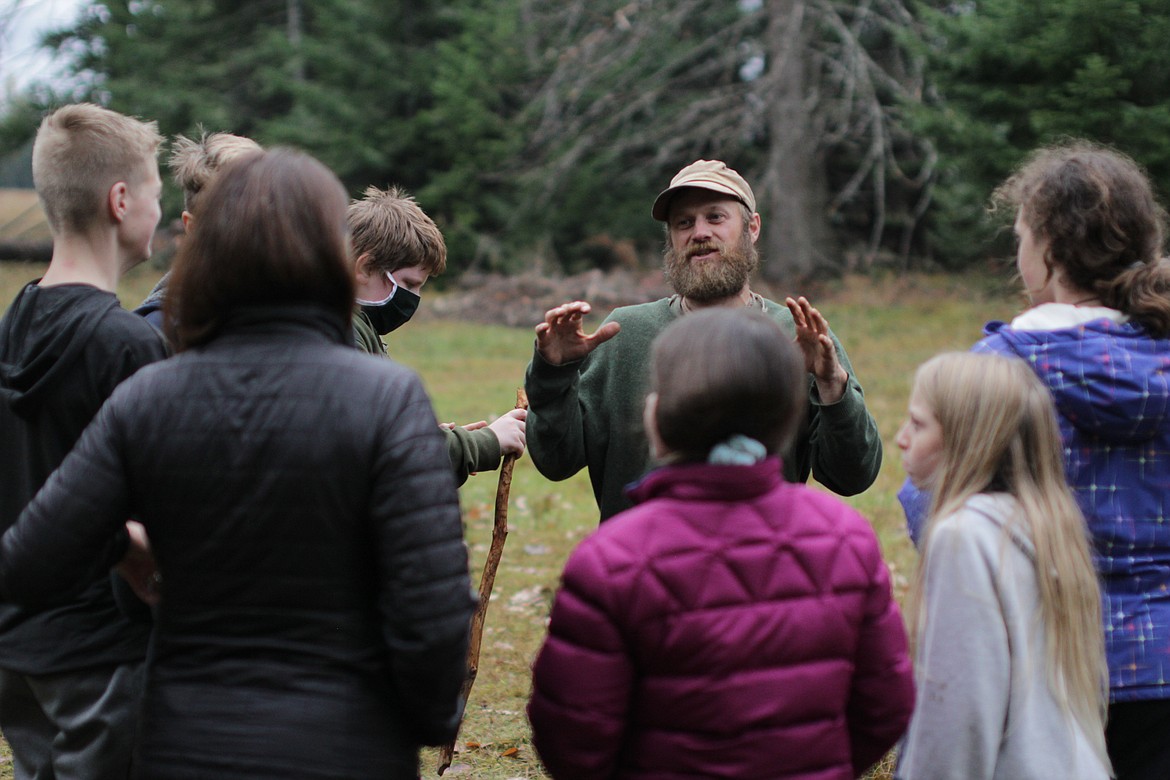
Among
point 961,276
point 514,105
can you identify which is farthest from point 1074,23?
point 514,105

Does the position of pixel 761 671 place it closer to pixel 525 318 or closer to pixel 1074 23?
pixel 1074 23

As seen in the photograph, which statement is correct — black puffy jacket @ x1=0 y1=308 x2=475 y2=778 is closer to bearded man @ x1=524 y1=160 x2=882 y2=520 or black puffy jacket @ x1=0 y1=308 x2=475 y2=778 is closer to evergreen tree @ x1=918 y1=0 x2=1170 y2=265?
bearded man @ x1=524 y1=160 x2=882 y2=520

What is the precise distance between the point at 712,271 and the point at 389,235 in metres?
1.14

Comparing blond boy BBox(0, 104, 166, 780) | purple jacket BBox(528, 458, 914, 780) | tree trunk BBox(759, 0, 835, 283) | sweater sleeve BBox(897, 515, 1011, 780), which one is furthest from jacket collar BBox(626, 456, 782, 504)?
tree trunk BBox(759, 0, 835, 283)

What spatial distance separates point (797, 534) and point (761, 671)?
277 mm

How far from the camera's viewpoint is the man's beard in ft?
13.2

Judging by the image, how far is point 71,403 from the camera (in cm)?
257

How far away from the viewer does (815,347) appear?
3438mm

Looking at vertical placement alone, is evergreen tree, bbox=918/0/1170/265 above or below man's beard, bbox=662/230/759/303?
above

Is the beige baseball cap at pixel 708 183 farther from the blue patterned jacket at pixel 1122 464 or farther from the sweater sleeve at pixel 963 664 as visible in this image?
the sweater sleeve at pixel 963 664

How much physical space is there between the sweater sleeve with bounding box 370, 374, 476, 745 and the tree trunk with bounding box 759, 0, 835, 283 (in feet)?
63.5

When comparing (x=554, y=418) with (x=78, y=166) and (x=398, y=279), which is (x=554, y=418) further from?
(x=78, y=166)

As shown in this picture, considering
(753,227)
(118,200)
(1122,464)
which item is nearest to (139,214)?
(118,200)

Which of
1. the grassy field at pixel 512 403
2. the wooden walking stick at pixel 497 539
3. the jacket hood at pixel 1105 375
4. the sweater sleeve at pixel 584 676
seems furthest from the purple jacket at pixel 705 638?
the grassy field at pixel 512 403
